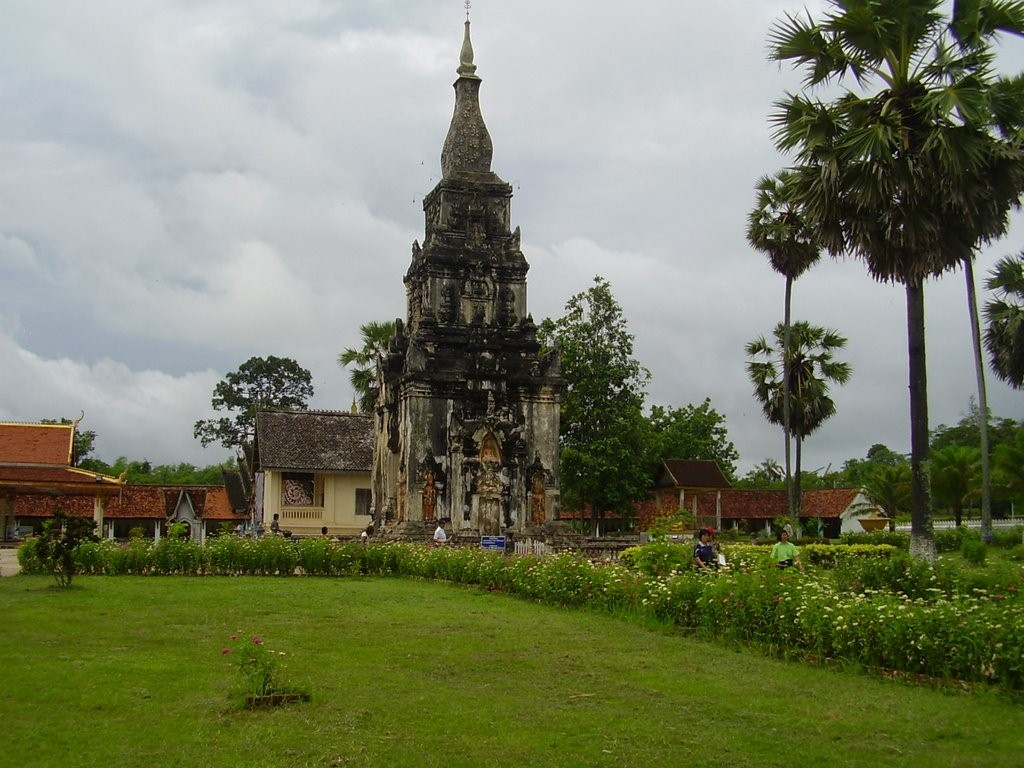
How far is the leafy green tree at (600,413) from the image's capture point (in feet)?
146

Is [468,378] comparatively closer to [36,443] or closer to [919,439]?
[36,443]

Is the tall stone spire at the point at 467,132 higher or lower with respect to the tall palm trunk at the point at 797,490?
higher

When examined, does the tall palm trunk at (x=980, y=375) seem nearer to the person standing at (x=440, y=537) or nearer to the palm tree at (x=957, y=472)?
the palm tree at (x=957, y=472)

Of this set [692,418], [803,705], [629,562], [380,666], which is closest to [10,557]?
[629,562]

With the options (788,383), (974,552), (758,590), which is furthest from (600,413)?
(758,590)

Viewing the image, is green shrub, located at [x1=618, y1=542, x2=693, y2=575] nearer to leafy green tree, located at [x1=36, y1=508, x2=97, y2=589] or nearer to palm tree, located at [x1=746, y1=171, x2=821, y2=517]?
leafy green tree, located at [x1=36, y1=508, x2=97, y2=589]

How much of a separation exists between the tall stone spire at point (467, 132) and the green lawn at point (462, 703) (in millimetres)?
24677

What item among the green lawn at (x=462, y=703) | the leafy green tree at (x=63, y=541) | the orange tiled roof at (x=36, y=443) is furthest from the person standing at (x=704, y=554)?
the orange tiled roof at (x=36, y=443)

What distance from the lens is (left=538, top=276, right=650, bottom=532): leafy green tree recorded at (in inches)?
1757

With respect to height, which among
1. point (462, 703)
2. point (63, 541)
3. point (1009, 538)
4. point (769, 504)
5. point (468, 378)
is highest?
point (468, 378)

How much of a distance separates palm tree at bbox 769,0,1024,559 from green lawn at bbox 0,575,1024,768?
28.8 feet

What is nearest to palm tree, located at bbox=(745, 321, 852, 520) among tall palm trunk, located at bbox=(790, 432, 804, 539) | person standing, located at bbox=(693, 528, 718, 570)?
tall palm trunk, located at bbox=(790, 432, 804, 539)

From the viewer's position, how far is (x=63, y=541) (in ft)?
66.1

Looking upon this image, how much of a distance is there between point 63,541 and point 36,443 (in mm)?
17378
